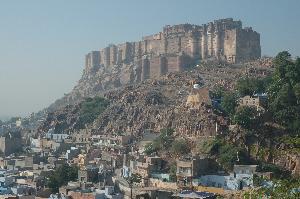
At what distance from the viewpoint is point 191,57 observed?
53562mm

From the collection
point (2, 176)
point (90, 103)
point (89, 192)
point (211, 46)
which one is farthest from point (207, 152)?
point (211, 46)

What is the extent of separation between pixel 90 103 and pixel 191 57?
1309cm

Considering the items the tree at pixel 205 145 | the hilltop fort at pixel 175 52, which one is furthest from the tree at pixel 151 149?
the hilltop fort at pixel 175 52

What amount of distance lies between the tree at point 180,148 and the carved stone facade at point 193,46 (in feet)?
73.4

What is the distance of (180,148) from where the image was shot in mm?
28312

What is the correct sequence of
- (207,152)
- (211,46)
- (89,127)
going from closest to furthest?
(207,152)
(89,127)
(211,46)

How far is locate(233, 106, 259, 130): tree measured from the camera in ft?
88.7

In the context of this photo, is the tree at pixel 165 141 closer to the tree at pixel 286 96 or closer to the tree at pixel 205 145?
the tree at pixel 205 145

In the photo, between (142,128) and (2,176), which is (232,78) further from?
(2,176)

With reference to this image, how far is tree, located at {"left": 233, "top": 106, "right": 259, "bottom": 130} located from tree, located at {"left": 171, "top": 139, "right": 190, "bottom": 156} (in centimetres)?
301

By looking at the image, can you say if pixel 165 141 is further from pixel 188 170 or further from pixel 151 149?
pixel 188 170

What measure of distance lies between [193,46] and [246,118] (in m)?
27.3

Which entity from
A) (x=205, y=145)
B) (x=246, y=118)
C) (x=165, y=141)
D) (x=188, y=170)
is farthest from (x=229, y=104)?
(x=188, y=170)

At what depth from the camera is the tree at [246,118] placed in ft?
88.7
